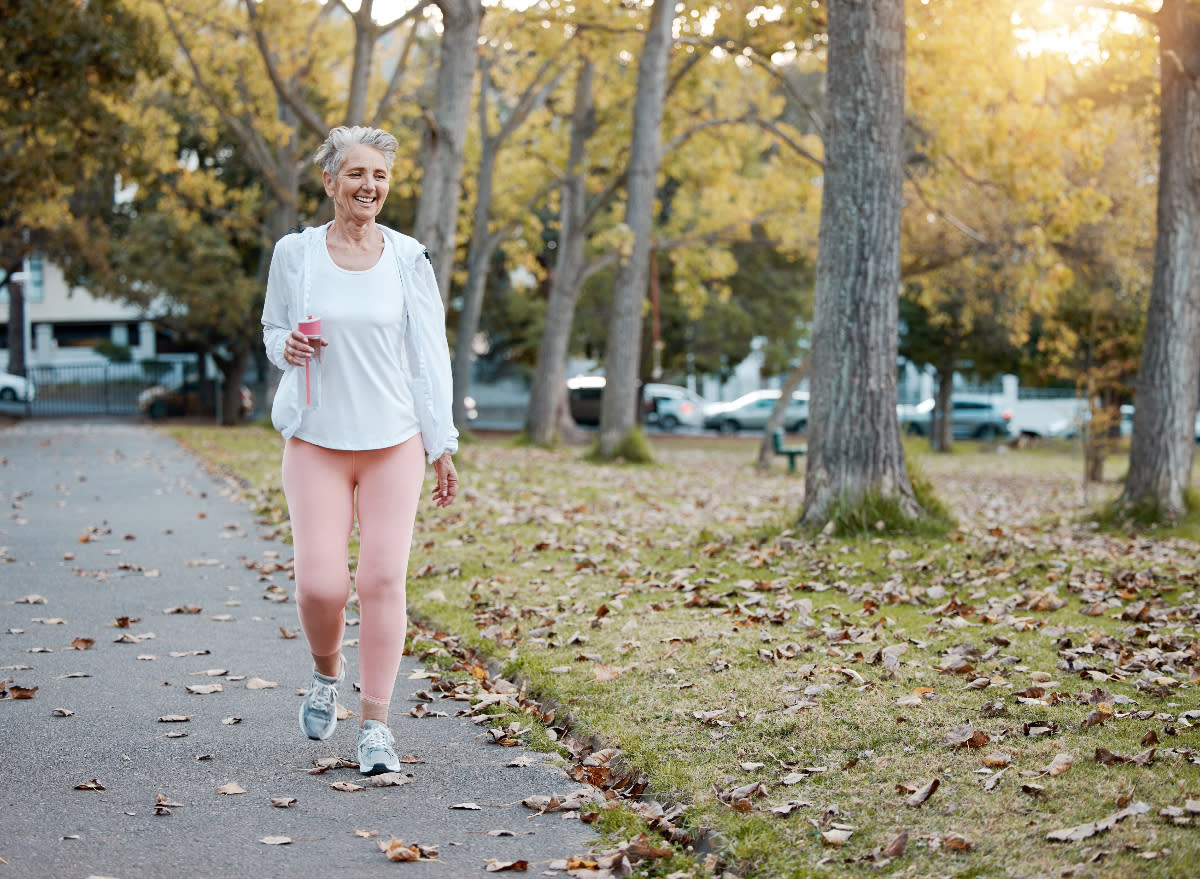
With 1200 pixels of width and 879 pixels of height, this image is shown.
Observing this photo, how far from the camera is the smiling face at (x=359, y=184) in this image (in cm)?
459

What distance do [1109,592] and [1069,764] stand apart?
4.14 meters

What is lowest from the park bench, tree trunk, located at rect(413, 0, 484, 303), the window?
the park bench

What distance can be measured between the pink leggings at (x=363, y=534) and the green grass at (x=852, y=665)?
80 cm

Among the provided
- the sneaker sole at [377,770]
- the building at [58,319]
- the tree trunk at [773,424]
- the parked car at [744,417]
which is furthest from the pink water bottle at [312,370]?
the building at [58,319]

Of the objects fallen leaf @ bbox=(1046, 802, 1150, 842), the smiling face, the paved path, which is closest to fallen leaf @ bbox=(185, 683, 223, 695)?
the paved path

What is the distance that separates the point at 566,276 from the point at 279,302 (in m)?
22.2

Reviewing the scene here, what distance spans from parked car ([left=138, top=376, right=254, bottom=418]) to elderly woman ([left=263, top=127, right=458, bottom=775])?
127 feet

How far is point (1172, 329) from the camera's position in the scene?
502 inches

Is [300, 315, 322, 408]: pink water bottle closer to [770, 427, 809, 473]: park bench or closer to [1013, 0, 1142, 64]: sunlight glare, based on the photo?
[1013, 0, 1142, 64]: sunlight glare

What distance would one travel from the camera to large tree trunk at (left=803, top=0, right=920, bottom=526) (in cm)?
1016

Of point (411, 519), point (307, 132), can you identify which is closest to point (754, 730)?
point (411, 519)

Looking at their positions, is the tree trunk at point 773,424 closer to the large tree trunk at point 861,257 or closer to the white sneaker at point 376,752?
the large tree trunk at point 861,257

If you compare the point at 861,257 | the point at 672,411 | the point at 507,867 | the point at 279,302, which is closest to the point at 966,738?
the point at 507,867

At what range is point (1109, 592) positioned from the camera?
8.20 meters
